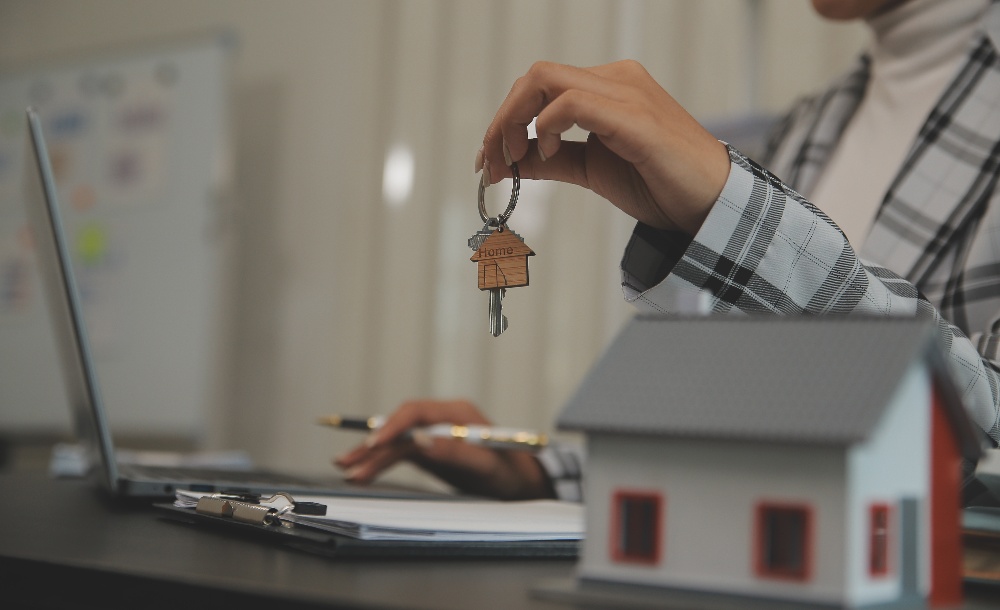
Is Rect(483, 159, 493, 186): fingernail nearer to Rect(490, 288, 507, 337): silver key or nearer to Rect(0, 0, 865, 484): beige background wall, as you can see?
Rect(490, 288, 507, 337): silver key

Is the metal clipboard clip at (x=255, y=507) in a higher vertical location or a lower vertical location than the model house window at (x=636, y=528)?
lower

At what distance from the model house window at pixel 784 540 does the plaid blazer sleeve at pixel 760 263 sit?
0.21 meters

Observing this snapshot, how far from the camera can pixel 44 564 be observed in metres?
0.40

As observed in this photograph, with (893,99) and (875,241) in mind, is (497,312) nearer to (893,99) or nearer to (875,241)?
(875,241)

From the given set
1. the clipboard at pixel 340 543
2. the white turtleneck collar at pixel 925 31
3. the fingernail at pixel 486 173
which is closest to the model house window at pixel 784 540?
the clipboard at pixel 340 543

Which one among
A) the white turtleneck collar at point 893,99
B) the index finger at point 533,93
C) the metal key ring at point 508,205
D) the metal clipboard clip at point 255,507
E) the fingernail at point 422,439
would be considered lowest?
the metal clipboard clip at point 255,507

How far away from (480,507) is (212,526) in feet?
0.58

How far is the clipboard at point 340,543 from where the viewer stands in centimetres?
43

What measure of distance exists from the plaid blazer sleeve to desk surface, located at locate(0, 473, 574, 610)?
0.17 meters

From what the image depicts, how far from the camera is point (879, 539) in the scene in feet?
1.04

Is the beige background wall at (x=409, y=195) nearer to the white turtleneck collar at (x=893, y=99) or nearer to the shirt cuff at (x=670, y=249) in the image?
the white turtleneck collar at (x=893, y=99)

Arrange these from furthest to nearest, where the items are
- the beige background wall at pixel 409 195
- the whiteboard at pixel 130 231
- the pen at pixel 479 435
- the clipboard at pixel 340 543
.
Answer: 1. the whiteboard at pixel 130 231
2. the beige background wall at pixel 409 195
3. the pen at pixel 479 435
4. the clipboard at pixel 340 543

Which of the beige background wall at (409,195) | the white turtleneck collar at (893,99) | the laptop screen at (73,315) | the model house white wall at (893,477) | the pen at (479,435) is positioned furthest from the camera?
the beige background wall at (409,195)

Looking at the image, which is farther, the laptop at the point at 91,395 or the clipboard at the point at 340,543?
the laptop at the point at 91,395
